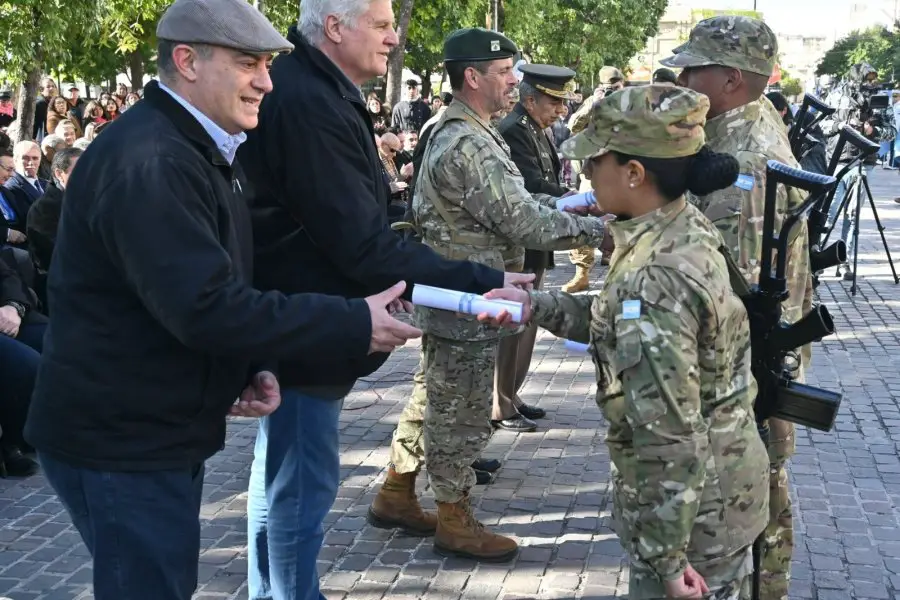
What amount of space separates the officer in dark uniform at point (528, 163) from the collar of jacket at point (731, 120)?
9.35 feet

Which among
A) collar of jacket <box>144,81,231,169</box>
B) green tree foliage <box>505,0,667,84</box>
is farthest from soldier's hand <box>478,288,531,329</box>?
green tree foliage <box>505,0,667,84</box>

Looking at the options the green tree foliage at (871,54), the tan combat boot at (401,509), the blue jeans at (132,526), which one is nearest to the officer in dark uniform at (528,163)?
the tan combat boot at (401,509)

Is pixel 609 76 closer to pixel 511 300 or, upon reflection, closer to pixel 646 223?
pixel 511 300

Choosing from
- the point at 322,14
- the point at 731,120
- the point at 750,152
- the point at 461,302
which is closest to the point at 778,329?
the point at 750,152

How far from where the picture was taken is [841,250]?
396 cm

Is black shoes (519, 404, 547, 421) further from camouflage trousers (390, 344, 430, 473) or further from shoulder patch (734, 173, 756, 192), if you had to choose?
shoulder patch (734, 173, 756, 192)

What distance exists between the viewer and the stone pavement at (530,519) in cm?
423

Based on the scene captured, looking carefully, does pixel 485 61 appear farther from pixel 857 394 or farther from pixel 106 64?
pixel 106 64

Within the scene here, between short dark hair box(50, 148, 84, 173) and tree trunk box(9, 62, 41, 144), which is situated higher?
short dark hair box(50, 148, 84, 173)

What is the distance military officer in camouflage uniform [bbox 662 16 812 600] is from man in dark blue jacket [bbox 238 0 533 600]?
755mm

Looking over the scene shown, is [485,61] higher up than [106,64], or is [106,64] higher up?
[485,61]

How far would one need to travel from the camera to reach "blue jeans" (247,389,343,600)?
328 cm

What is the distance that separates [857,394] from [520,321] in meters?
5.10

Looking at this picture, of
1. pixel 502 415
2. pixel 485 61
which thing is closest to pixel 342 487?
pixel 502 415
